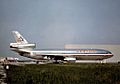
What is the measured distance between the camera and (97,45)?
9150cm

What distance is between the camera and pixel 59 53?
2864 inches

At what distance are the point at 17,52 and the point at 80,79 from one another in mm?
51699

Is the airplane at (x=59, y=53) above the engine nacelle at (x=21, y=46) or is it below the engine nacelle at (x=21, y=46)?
below

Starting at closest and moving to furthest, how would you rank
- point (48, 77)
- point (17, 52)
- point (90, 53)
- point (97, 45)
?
point (48, 77) → point (90, 53) → point (17, 52) → point (97, 45)

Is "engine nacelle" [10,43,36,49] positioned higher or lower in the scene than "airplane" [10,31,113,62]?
higher

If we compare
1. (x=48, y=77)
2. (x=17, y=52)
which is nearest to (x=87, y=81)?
(x=48, y=77)

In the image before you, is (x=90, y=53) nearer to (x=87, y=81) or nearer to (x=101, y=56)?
(x=101, y=56)

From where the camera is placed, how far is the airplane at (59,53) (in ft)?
231

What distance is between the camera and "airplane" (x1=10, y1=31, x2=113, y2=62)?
2771 inches

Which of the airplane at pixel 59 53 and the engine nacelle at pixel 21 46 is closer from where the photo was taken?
the airplane at pixel 59 53

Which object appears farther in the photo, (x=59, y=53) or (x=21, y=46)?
(x=21, y=46)

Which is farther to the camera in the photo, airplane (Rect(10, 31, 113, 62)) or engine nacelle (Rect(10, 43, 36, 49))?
engine nacelle (Rect(10, 43, 36, 49))

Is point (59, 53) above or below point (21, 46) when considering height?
below

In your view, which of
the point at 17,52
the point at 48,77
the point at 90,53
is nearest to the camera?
the point at 48,77
